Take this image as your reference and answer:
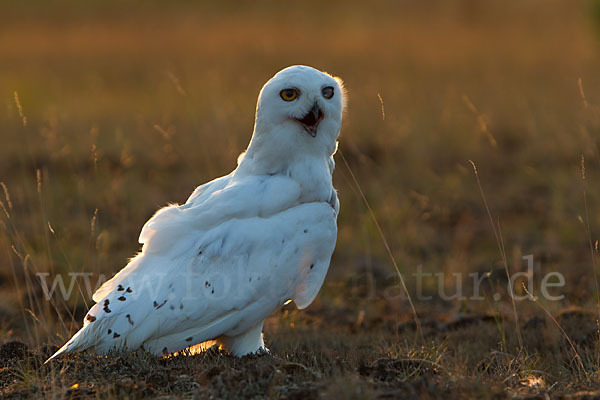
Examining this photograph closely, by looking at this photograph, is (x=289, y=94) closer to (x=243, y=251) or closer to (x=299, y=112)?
(x=299, y=112)

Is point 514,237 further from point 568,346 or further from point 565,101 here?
point 565,101

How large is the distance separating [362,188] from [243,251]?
545 cm

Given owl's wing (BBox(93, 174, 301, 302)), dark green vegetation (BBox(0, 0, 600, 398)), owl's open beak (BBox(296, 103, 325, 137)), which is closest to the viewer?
dark green vegetation (BBox(0, 0, 600, 398))

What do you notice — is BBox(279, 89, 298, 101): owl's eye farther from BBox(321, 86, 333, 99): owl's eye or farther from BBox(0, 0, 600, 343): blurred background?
BBox(0, 0, 600, 343): blurred background

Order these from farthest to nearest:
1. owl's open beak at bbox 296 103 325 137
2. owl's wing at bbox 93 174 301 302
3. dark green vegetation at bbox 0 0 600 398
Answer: owl's open beak at bbox 296 103 325 137, owl's wing at bbox 93 174 301 302, dark green vegetation at bbox 0 0 600 398

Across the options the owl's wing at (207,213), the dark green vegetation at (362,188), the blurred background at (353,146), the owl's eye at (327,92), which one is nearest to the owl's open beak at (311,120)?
the owl's eye at (327,92)

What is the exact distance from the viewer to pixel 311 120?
4.48 m

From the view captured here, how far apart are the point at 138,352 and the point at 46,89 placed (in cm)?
1242

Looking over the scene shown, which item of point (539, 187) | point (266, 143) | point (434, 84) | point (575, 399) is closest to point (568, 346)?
point (575, 399)

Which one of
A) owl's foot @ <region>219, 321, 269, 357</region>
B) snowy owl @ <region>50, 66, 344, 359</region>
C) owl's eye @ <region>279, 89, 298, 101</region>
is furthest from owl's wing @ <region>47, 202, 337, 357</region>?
owl's eye @ <region>279, 89, 298, 101</region>

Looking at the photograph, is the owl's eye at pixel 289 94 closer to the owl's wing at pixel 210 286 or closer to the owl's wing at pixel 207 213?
the owl's wing at pixel 207 213

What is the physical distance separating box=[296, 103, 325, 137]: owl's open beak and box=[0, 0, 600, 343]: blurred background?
452 mm

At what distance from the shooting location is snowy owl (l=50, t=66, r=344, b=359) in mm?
4188

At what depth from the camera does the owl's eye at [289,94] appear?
4.40m
